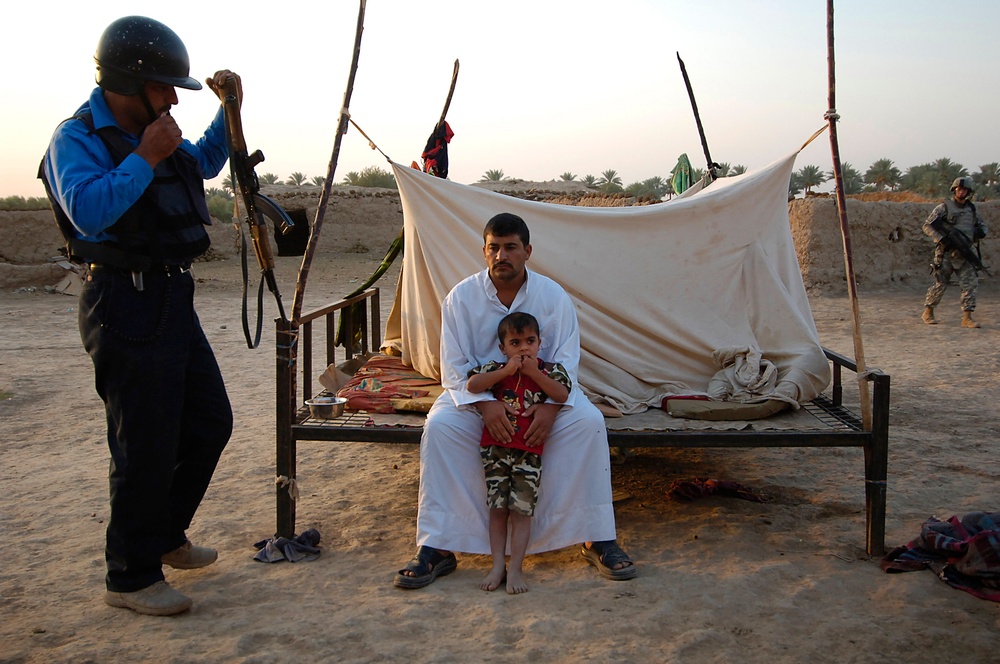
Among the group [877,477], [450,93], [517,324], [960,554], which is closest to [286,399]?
[517,324]

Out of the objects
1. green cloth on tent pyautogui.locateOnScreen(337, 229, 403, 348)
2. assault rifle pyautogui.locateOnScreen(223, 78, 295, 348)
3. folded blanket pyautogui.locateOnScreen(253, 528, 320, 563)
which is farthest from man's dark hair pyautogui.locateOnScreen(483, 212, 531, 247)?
green cloth on tent pyautogui.locateOnScreen(337, 229, 403, 348)

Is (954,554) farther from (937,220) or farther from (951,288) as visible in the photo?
(951,288)

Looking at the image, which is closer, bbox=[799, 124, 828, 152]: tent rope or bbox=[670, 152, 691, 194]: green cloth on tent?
bbox=[799, 124, 828, 152]: tent rope

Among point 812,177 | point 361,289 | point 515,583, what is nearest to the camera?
point 515,583

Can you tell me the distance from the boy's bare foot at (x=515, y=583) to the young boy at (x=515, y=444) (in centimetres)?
2

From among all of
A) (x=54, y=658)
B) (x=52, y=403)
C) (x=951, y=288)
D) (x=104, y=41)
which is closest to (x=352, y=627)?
(x=54, y=658)

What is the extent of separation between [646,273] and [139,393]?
2.60m

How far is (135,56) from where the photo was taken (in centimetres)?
274

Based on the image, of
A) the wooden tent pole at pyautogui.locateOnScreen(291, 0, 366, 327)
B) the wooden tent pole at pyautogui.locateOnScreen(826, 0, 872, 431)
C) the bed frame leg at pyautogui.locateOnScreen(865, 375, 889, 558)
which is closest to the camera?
the bed frame leg at pyautogui.locateOnScreen(865, 375, 889, 558)

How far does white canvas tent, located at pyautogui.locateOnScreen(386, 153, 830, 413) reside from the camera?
4.32 metres

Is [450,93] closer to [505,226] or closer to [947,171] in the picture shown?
[505,226]

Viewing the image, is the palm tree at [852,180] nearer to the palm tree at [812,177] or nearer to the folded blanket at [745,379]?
the palm tree at [812,177]

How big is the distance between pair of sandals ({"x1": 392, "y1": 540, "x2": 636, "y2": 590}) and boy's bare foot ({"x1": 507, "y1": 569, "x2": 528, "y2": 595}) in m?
0.28

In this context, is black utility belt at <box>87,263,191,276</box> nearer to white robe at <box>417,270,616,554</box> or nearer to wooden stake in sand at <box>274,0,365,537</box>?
wooden stake in sand at <box>274,0,365,537</box>
